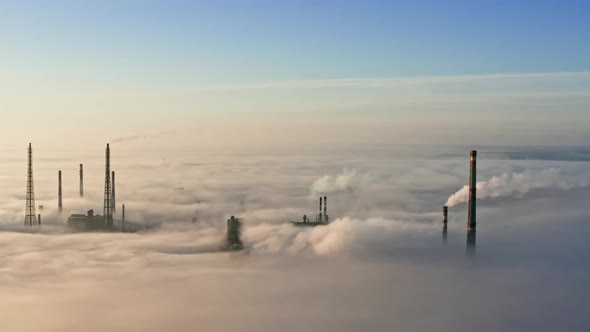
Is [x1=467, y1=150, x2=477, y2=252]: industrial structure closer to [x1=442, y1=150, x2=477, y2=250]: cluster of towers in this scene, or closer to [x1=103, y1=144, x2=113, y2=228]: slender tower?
[x1=442, y1=150, x2=477, y2=250]: cluster of towers

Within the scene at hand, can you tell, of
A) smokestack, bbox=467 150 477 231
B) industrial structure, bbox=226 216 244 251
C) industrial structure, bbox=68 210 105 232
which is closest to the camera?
smokestack, bbox=467 150 477 231

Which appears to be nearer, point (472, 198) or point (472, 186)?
point (472, 186)

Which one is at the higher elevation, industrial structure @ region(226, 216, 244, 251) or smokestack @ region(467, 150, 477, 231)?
smokestack @ region(467, 150, 477, 231)

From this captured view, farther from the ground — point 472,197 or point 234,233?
point 472,197

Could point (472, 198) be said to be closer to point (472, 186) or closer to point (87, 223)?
point (472, 186)

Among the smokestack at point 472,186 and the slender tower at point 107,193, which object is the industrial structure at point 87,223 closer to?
the slender tower at point 107,193

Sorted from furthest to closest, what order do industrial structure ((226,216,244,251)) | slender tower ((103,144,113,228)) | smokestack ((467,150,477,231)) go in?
industrial structure ((226,216,244,251)), slender tower ((103,144,113,228)), smokestack ((467,150,477,231))

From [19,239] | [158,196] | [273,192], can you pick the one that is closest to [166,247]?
[19,239]

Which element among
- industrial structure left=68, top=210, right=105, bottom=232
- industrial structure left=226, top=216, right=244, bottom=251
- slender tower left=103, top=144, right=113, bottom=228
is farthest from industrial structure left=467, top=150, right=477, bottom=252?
industrial structure left=68, top=210, right=105, bottom=232

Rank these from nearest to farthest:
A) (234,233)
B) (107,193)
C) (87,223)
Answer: (107,193)
(234,233)
(87,223)

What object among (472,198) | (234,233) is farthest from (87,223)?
(472,198)
